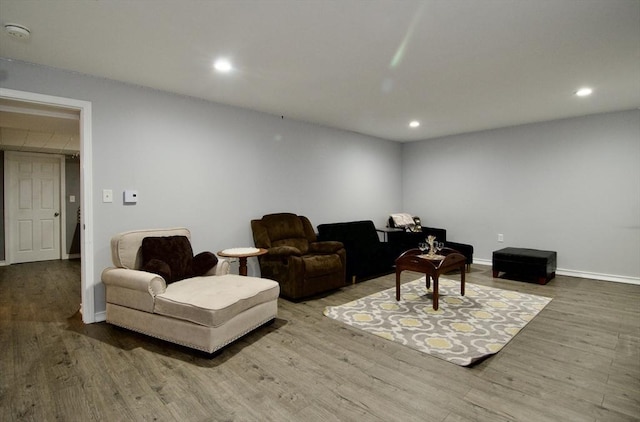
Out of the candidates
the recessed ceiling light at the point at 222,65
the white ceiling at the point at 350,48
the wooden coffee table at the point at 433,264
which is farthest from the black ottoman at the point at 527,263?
the recessed ceiling light at the point at 222,65

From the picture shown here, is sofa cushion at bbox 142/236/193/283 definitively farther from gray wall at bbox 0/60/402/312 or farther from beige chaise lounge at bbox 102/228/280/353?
gray wall at bbox 0/60/402/312

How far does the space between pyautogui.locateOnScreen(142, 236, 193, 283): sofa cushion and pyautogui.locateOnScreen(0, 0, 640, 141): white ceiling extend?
1569 millimetres

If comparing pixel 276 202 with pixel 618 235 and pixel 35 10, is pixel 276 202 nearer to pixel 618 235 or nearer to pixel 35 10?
pixel 35 10

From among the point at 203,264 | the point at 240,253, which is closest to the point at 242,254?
the point at 240,253

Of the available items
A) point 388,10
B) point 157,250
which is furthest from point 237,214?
point 388,10

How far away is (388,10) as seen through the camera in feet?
6.53

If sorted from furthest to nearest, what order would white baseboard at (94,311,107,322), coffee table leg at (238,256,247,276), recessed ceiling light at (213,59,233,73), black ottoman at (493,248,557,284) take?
black ottoman at (493,248,557,284) → coffee table leg at (238,256,247,276) → white baseboard at (94,311,107,322) → recessed ceiling light at (213,59,233,73)

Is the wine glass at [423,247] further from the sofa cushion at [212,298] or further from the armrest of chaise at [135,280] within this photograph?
the armrest of chaise at [135,280]

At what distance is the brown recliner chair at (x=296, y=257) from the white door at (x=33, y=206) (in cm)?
500

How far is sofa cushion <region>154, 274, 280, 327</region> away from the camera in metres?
2.34

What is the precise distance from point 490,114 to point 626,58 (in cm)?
183

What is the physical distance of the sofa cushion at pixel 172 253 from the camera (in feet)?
9.66

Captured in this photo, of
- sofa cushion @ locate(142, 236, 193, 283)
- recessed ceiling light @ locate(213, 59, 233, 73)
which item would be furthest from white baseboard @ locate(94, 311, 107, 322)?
recessed ceiling light @ locate(213, 59, 233, 73)

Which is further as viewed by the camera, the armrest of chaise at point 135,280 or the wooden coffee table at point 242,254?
the wooden coffee table at point 242,254
